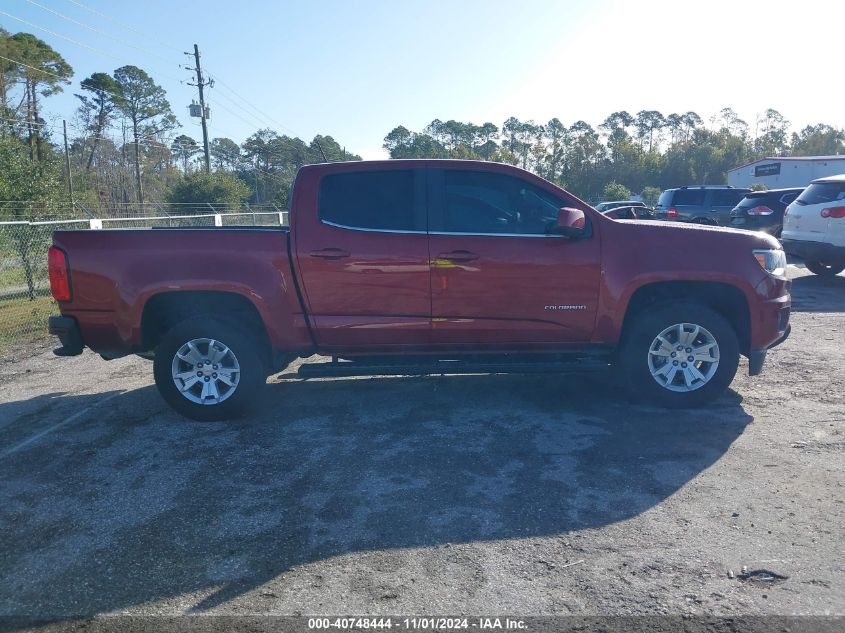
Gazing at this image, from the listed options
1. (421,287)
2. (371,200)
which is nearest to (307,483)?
(421,287)

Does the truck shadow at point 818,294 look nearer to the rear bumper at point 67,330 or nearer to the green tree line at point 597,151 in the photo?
the rear bumper at point 67,330

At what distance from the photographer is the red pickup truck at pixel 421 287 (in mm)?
5152

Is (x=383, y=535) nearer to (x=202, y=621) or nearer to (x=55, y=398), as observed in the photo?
(x=202, y=621)

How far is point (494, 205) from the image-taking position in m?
5.36

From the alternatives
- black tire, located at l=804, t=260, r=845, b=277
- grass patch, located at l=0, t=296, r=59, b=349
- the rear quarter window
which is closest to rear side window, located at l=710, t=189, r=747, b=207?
the rear quarter window

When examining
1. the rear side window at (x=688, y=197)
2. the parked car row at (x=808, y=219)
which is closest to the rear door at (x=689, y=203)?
the rear side window at (x=688, y=197)

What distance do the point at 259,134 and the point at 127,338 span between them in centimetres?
6070

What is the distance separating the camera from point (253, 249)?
5.15 metres

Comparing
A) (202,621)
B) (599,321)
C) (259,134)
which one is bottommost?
(202,621)

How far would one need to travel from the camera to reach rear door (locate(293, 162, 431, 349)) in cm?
518

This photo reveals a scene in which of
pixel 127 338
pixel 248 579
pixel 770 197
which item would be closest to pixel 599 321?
pixel 248 579

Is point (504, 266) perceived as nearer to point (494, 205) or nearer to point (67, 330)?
point (494, 205)

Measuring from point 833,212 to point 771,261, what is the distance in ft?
23.3

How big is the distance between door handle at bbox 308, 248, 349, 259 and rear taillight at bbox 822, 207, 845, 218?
31.7ft
